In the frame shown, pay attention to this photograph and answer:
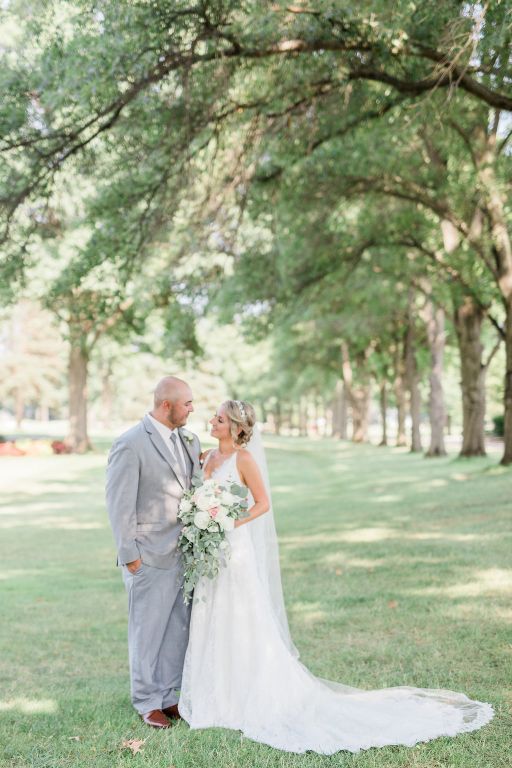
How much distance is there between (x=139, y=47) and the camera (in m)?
9.02

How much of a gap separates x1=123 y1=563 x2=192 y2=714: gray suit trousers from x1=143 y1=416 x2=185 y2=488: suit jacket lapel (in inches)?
29.0

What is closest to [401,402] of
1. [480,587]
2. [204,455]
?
[480,587]

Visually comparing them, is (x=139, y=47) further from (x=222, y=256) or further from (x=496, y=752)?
(x=496, y=752)

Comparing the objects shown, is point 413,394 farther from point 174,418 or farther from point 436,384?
point 174,418

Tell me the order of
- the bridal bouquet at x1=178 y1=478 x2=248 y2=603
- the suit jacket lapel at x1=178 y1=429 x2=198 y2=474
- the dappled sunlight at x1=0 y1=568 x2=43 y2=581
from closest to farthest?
1. the bridal bouquet at x1=178 y1=478 x2=248 y2=603
2. the suit jacket lapel at x1=178 y1=429 x2=198 y2=474
3. the dappled sunlight at x1=0 y1=568 x2=43 y2=581

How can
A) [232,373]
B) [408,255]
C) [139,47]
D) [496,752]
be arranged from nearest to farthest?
[496,752]
[139,47]
[408,255]
[232,373]

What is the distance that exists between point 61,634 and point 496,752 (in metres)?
5.20

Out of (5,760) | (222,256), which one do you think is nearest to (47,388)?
(222,256)

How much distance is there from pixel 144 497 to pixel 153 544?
0.34 metres

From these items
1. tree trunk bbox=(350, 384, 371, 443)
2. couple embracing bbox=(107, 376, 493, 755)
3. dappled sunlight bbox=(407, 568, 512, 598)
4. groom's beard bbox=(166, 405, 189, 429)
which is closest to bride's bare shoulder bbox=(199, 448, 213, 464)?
couple embracing bbox=(107, 376, 493, 755)

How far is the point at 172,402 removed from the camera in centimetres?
558

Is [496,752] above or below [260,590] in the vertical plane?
below

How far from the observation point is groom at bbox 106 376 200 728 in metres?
5.38

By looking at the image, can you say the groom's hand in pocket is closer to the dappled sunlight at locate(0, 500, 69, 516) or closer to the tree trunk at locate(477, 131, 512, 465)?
the tree trunk at locate(477, 131, 512, 465)
